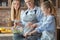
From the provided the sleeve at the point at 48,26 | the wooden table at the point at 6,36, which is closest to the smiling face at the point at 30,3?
the sleeve at the point at 48,26

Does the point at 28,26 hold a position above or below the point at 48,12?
below

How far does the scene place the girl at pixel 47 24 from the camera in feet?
6.44

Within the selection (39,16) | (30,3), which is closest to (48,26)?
(39,16)

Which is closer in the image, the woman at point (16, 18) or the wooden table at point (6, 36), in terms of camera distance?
the woman at point (16, 18)

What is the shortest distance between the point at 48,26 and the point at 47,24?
0.08ft

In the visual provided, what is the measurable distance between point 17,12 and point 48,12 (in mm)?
356

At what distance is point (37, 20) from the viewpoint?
6.54 feet

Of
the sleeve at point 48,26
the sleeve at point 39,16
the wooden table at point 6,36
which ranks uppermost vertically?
the sleeve at point 39,16

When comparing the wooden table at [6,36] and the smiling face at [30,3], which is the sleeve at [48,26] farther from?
the wooden table at [6,36]

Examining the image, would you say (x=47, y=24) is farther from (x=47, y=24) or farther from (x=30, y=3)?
(x=30, y=3)

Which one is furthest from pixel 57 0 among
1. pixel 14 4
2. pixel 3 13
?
pixel 14 4

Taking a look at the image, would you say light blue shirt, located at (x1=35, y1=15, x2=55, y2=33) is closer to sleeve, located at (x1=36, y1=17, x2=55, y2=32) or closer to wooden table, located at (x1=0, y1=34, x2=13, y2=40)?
sleeve, located at (x1=36, y1=17, x2=55, y2=32)

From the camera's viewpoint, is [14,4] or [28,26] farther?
[14,4]

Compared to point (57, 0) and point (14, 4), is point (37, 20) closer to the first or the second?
point (14, 4)
